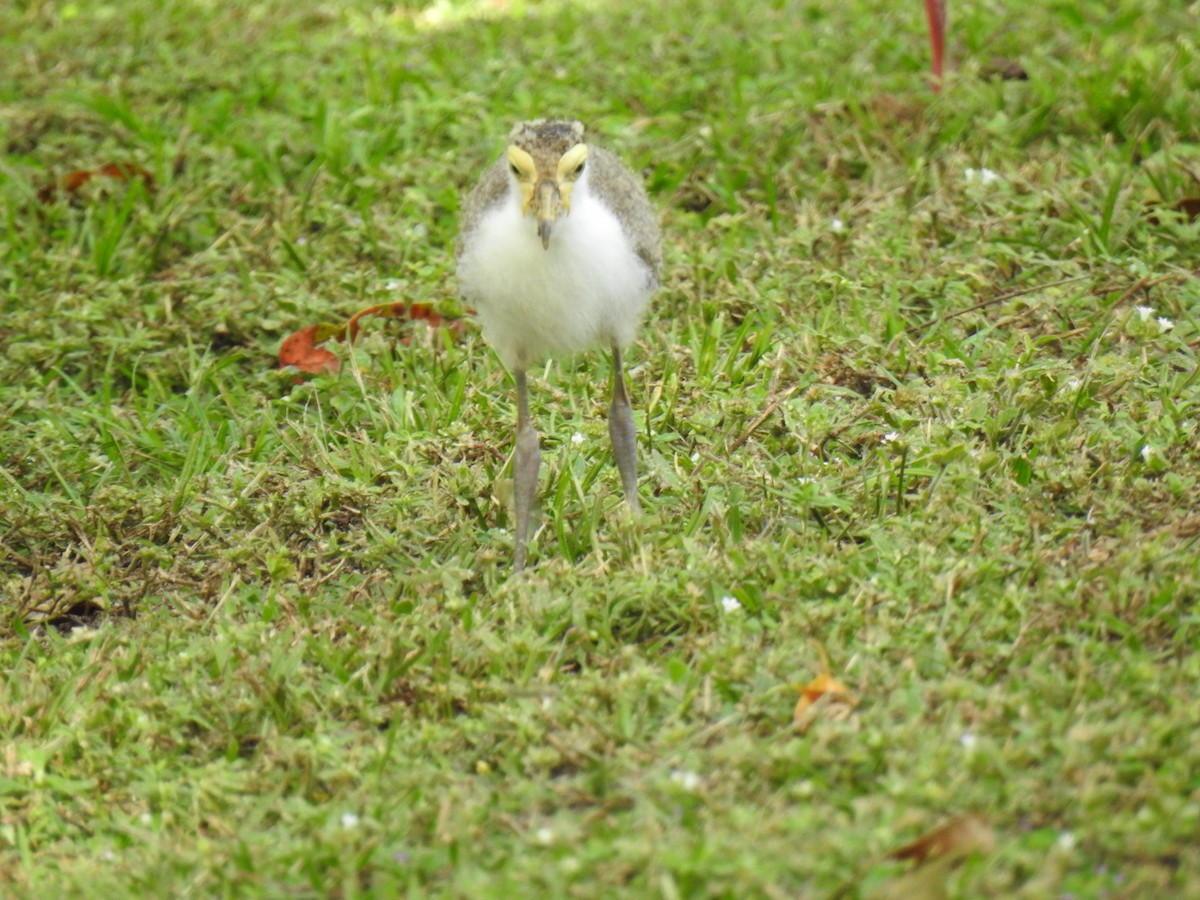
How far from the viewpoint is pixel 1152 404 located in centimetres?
486

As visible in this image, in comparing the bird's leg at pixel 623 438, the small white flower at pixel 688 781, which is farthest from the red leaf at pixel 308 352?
the small white flower at pixel 688 781

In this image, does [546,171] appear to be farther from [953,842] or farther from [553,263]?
[953,842]

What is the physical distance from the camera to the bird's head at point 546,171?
405cm

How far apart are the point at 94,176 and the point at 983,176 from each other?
377cm

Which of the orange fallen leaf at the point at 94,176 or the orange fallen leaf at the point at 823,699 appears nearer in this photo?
the orange fallen leaf at the point at 823,699

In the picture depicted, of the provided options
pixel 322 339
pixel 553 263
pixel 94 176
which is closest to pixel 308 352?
pixel 322 339

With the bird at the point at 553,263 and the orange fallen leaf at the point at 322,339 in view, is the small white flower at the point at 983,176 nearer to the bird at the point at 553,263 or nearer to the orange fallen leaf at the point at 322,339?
the bird at the point at 553,263

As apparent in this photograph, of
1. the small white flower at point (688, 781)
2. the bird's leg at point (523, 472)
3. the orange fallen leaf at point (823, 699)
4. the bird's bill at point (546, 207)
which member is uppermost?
the bird's bill at point (546, 207)

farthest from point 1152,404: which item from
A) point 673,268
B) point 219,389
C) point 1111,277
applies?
point 219,389

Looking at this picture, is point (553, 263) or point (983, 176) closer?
point (553, 263)

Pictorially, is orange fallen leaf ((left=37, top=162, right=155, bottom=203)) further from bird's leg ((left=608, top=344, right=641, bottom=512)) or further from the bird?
bird's leg ((left=608, top=344, right=641, bottom=512))

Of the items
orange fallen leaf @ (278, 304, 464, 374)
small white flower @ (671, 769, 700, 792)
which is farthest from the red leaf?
small white flower @ (671, 769, 700, 792)

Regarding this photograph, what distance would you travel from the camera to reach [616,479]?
16.3 ft

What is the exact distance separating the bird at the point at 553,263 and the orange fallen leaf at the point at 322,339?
1.10 meters
